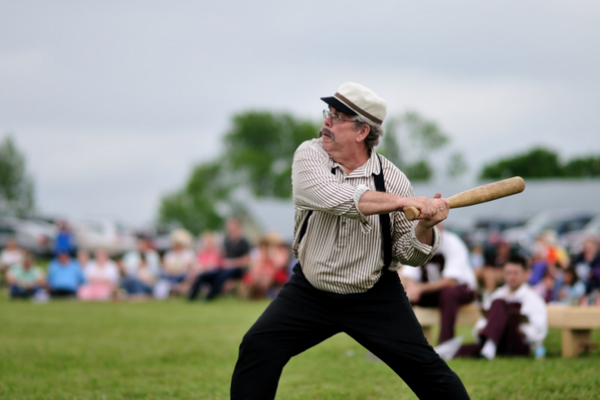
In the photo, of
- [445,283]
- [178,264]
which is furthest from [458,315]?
[178,264]

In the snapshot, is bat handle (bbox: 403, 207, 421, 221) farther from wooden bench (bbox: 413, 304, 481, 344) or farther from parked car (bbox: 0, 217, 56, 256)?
parked car (bbox: 0, 217, 56, 256)

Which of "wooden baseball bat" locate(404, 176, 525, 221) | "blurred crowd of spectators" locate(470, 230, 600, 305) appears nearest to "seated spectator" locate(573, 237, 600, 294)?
"blurred crowd of spectators" locate(470, 230, 600, 305)

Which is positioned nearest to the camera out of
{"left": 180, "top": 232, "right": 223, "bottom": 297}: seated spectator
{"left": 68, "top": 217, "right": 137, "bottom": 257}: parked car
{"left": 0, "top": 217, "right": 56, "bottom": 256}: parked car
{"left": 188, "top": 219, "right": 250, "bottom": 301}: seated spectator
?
{"left": 188, "top": 219, "right": 250, "bottom": 301}: seated spectator

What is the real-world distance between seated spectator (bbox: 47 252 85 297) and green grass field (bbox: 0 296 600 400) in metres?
8.05

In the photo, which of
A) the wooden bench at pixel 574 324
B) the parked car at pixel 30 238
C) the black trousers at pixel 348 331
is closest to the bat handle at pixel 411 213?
the black trousers at pixel 348 331

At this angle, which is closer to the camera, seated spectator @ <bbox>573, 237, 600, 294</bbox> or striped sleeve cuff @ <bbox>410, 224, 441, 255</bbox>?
striped sleeve cuff @ <bbox>410, 224, 441, 255</bbox>

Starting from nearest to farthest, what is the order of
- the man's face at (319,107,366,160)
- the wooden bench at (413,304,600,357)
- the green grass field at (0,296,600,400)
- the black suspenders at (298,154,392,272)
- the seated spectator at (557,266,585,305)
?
the black suspenders at (298,154,392,272) < the man's face at (319,107,366,160) < the green grass field at (0,296,600,400) < the wooden bench at (413,304,600,357) < the seated spectator at (557,266,585,305)

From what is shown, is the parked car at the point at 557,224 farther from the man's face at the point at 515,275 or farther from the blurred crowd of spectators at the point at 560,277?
the man's face at the point at 515,275

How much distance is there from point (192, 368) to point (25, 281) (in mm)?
14613

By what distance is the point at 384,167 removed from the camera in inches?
181

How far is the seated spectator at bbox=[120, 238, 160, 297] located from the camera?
69.8ft

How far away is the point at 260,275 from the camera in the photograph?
64.4 ft

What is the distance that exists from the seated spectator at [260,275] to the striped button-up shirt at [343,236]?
15.2 m

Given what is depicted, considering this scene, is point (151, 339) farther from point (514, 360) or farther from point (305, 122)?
point (305, 122)
